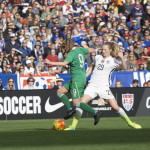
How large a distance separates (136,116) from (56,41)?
215 inches

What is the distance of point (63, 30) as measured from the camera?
25.7m

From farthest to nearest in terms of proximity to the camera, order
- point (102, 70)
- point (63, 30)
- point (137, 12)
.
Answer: point (137, 12) → point (63, 30) → point (102, 70)

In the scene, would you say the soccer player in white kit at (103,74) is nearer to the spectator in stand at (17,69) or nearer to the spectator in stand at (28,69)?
the spectator in stand at (28,69)

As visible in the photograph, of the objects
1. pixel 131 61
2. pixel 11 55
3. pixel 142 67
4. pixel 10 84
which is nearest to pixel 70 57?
pixel 10 84

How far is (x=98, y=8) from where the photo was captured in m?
27.0

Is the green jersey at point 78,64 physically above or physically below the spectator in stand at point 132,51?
above

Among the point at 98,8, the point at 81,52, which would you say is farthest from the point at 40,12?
the point at 81,52

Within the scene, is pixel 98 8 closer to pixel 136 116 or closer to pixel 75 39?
pixel 75 39

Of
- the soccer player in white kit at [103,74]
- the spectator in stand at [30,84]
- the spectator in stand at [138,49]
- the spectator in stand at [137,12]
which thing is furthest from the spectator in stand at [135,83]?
the soccer player in white kit at [103,74]

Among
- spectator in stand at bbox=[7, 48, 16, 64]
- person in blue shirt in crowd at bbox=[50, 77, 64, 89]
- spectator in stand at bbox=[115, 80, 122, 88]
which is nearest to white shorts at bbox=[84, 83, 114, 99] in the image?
person in blue shirt in crowd at bbox=[50, 77, 64, 89]

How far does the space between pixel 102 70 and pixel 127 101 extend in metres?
7.81

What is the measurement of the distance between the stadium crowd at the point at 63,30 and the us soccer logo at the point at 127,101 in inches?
89.6

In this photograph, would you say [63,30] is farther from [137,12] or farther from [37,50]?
[137,12]

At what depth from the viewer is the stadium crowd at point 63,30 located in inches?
914
